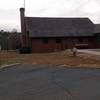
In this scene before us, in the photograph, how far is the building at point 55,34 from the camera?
42.1m

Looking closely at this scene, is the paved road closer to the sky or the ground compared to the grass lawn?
closer to the ground

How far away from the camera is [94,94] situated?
8898 millimetres

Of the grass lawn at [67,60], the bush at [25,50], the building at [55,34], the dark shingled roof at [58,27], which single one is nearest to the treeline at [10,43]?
the building at [55,34]

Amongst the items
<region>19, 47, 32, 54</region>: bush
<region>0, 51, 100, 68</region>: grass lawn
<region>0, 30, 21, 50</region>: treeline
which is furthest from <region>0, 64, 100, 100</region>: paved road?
<region>0, 30, 21, 50</region>: treeline

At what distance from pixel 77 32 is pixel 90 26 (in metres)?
3.77

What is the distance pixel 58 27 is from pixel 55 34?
7.54ft

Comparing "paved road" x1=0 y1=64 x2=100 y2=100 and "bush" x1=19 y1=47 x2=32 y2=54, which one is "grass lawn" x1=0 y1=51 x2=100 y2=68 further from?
"bush" x1=19 y1=47 x2=32 y2=54

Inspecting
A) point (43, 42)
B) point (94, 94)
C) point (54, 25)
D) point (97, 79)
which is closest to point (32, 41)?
point (43, 42)

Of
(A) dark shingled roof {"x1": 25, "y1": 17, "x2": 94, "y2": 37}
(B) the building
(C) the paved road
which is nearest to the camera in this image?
(C) the paved road

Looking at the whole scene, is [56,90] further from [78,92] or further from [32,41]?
[32,41]

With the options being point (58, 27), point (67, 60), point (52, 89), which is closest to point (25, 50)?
point (58, 27)

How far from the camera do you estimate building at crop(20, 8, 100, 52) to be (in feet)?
138

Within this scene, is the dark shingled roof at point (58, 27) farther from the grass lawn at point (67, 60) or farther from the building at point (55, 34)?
the grass lawn at point (67, 60)

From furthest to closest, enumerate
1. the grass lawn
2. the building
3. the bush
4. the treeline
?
the treeline → the building → the bush → the grass lawn
